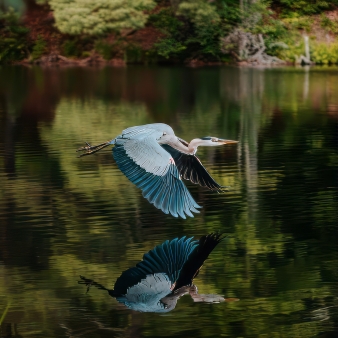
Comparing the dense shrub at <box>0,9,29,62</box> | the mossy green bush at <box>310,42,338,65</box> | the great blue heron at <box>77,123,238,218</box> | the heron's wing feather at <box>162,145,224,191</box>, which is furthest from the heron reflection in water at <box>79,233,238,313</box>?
the dense shrub at <box>0,9,29,62</box>

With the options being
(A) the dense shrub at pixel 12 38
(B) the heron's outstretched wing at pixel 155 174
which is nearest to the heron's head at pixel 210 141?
(B) the heron's outstretched wing at pixel 155 174

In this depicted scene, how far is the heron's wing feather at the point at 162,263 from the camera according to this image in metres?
5.30

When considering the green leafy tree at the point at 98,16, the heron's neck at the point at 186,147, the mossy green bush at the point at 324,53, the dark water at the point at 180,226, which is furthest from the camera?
the green leafy tree at the point at 98,16

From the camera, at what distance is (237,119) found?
14523mm

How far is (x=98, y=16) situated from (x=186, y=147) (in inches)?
837

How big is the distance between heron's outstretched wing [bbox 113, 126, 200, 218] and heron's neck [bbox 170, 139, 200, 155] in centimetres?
48

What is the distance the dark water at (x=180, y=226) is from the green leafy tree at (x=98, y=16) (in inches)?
480

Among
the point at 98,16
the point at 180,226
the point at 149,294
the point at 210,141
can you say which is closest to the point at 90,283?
the point at 149,294

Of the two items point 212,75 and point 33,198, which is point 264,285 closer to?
point 33,198

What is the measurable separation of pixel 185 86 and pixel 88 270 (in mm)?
14847

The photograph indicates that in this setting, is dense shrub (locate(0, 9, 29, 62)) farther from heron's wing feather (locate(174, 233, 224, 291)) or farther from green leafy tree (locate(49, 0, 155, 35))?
heron's wing feather (locate(174, 233, 224, 291))

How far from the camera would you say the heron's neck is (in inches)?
259

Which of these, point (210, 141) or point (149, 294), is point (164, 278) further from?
point (210, 141)

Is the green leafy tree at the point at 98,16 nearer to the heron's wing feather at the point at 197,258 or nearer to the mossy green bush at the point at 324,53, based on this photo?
the mossy green bush at the point at 324,53
